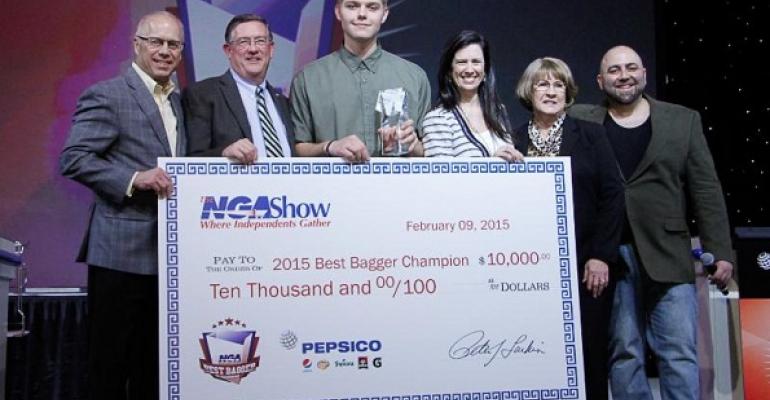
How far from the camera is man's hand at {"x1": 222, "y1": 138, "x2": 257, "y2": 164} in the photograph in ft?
8.09

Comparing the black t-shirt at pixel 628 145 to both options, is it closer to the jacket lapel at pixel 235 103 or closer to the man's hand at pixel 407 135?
the man's hand at pixel 407 135

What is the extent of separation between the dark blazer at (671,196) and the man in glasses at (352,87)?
2.59ft

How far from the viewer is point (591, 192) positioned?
300cm

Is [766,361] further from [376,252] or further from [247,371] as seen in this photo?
[247,371]

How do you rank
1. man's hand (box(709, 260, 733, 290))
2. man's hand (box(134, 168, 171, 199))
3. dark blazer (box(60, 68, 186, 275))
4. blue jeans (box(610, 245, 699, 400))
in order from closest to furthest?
man's hand (box(134, 168, 171, 199)) → dark blazer (box(60, 68, 186, 275)) → blue jeans (box(610, 245, 699, 400)) → man's hand (box(709, 260, 733, 290))

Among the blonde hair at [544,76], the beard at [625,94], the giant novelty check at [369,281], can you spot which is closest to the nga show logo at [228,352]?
the giant novelty check at [369,281]

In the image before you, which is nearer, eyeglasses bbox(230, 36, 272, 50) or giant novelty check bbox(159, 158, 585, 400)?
giant novelty check bbox(159, 158, 585, 400)

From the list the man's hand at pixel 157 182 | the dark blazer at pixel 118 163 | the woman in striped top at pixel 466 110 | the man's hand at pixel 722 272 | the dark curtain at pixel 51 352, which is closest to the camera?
the man's hand at pixel 157 182

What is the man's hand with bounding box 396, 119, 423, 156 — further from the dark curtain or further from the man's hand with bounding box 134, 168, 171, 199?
the dark curtain

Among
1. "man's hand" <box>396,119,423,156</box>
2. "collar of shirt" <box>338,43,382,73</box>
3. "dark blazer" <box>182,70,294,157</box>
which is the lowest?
"man's hand" <box>396,119,423,156</box>


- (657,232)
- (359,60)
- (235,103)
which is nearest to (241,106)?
(235,103)

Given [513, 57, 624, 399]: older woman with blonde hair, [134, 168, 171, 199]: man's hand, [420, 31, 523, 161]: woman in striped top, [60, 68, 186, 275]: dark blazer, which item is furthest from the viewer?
[513, 57, 624, 399]: older woman with blonde hair

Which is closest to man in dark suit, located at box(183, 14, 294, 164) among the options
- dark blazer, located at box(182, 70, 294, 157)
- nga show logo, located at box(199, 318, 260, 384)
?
dark blazer, located at box(182, 70, 294, 157)

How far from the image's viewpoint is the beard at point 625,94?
3258mm
